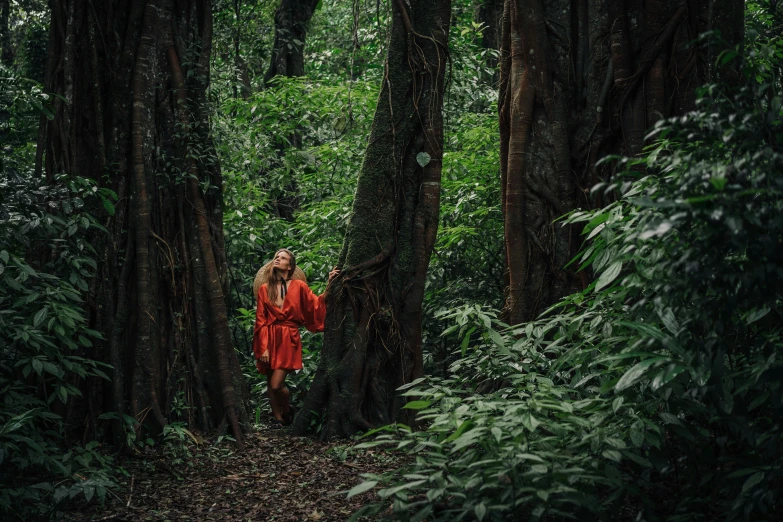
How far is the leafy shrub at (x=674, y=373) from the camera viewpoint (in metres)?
3.20

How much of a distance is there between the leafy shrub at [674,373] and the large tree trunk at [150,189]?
3205 millimetres

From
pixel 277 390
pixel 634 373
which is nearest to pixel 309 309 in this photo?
pixel 277 390

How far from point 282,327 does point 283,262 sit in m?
0.69

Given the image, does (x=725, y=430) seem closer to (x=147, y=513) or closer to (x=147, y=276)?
(x=147, y=513)

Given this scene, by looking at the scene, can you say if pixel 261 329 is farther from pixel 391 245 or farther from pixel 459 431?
pixel 459 431

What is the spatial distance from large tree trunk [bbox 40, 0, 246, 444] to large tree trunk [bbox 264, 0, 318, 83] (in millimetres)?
8940

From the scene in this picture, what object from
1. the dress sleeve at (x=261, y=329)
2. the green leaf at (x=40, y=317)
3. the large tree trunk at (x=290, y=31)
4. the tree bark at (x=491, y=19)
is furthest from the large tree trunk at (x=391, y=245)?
the large tree trunk at (x=290, y=31)

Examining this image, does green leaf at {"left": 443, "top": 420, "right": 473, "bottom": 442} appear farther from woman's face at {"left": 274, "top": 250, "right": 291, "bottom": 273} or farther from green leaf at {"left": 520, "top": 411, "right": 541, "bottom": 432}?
woman's face at {"left": 274, "top": 250, "right": 291, "bottom": 273}

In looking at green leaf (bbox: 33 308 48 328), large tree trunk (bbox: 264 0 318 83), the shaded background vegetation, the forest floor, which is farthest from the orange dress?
large tree trunk (bbox: 264 0 318 83)

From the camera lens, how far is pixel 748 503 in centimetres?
355

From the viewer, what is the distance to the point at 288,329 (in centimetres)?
854

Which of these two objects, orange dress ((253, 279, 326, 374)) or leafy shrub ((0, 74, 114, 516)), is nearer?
leafy shrub ((0, 74, 114, 516))

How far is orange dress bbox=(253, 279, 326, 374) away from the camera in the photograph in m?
8.48

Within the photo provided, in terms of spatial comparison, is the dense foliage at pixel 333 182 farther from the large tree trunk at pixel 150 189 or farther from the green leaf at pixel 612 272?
the green leaf at pixel 612 272
